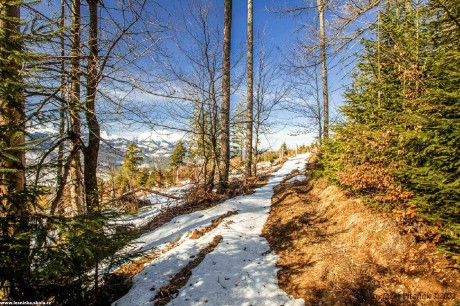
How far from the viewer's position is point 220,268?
4.20 meters

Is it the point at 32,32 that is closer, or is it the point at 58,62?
the point at 32,32

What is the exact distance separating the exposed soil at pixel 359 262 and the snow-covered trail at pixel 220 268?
0.31 metres

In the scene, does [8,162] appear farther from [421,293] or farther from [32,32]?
[421,293]

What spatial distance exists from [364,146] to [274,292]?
11.9 feet

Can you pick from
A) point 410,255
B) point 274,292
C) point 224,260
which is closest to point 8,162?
point 224,260

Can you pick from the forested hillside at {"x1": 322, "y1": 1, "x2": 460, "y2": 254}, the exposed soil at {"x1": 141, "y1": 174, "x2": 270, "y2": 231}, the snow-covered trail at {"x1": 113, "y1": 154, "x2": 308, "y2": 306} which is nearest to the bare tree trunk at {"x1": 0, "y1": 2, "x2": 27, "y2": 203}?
the snow-covered trail at {"x1": 113, "y1": 154, "x2": 308, "y2": 306}

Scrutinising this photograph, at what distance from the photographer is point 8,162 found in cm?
272

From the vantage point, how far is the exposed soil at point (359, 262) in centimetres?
298

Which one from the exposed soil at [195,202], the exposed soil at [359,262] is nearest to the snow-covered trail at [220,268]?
the exposed soil at [359,262]

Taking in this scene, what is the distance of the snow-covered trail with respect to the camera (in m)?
3.52

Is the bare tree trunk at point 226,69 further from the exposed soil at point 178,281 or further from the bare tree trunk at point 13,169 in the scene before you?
the bare tree trunk at point 13,169

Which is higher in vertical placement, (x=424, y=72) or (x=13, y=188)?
(x=424, y=72)

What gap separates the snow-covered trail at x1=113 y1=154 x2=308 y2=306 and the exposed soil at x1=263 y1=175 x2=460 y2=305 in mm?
312

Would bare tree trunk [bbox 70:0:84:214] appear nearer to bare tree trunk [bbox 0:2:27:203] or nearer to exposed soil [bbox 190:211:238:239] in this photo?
bare tree trunk [bbox 0:2:27:203]
